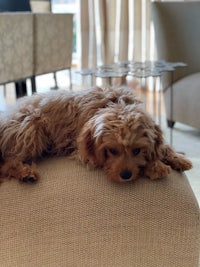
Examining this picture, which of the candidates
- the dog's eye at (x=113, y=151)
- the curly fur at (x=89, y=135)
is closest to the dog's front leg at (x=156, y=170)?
the curly fur at (x=89, y=135)

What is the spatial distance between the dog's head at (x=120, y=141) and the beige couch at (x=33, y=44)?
1839 millimetres

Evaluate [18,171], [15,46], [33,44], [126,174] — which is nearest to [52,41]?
[33,44]

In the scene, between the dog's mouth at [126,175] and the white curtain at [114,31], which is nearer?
the dog's mouth at [126,175]

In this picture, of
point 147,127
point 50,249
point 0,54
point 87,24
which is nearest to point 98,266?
point 50,249

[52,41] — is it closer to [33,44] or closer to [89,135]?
[33,44]

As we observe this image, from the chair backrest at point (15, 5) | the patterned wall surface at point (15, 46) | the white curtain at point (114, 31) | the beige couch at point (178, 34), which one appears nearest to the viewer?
the patterned wall surface at point (15, 46)

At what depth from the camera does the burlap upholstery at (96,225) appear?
1.23 metres

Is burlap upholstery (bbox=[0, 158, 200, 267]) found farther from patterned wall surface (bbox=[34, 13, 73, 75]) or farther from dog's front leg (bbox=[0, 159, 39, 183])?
patterned wall surface (bbox=[34, 13, 73, 75])

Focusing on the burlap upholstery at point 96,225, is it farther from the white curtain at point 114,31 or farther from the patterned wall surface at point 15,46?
the white curtain at point 114,31

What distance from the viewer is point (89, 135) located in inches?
50.5

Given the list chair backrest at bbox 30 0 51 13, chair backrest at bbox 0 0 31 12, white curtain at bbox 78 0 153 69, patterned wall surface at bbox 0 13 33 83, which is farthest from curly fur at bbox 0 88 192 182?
white curtain at bbox 78 0 153 69

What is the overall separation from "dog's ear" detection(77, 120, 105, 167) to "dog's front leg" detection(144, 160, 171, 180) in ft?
0.46

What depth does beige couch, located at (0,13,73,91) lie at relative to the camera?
117 inches

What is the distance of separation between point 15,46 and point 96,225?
82.7 inches
